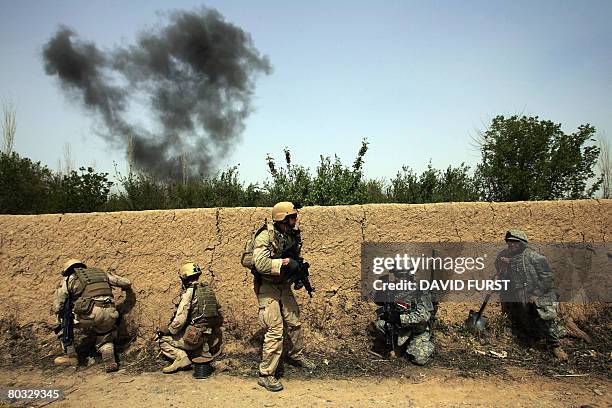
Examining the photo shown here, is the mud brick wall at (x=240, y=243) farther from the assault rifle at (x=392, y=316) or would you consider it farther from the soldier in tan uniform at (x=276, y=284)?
the soldier in tan uniform at (x=276, y=284)

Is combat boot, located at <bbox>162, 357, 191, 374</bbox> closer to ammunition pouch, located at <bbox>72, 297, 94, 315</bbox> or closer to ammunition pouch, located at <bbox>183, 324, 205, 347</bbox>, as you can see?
ammunition pouch, located at <bbox>183, 324, 205, 347</bbox>

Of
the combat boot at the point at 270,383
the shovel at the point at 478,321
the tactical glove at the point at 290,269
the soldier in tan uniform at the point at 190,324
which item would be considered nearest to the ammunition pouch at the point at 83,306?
the soldier in tan uniform at the point at 190,324

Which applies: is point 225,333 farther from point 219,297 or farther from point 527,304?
point 527,304

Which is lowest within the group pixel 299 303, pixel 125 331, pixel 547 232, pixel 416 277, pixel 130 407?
pixel 130 407

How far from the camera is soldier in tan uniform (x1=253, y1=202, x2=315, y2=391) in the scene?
4.32m

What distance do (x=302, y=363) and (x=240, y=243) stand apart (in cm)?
157

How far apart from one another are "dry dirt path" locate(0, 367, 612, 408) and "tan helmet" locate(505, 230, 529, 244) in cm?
137

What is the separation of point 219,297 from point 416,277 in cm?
232

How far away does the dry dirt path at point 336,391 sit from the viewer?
391 centimetres

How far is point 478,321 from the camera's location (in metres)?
5.02

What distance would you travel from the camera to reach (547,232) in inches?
205

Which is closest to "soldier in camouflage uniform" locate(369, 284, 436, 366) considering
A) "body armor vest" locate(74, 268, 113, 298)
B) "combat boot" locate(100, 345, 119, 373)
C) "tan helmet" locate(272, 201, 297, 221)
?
"tan helmet" locate(272, 201, 297, 221)

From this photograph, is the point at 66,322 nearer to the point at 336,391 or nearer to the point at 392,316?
the point at 336,391

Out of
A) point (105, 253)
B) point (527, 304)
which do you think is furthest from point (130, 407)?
point (527, 304)
